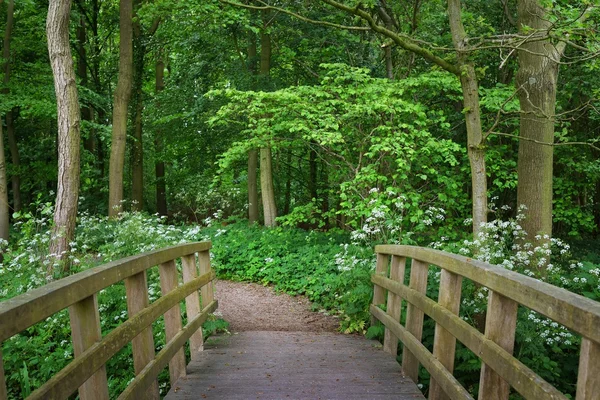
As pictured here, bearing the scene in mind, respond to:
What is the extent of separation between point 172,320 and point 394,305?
232 centimetres

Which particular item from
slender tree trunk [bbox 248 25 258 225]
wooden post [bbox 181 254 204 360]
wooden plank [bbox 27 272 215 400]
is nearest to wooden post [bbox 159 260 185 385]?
wooden plank [bbox 27 272 215 400]

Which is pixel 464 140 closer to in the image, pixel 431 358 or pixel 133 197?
pixel 431 358

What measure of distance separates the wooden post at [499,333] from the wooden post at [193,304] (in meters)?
3.19

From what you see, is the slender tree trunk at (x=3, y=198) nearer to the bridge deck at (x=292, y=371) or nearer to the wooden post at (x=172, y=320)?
the bridge deck at (x=292, y=371)

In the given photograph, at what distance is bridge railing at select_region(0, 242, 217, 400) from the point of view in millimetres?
2275

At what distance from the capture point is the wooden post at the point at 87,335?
9.12ft

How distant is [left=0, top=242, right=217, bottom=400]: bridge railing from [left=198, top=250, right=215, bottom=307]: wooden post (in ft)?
2.41

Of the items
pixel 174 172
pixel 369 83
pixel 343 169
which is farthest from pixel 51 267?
pixel 174 172

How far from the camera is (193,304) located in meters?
5.57

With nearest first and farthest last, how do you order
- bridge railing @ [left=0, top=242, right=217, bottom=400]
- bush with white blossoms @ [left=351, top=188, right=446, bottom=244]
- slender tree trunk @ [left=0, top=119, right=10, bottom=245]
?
bridge railing @ [left=0, top=242, right=217, bottom=400], bush with white blossoms @ [left=351, top=188, right=446, bottom=244], slender tree trunk @ [left=0, top=119, right=10, bottom=245]

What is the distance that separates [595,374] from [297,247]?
10.6 metres

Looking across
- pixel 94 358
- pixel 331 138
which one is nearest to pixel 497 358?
pixel 94 358

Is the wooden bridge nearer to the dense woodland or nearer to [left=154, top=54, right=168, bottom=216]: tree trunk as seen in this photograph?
the dense woodland

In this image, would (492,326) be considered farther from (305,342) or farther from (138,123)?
(138,123)
